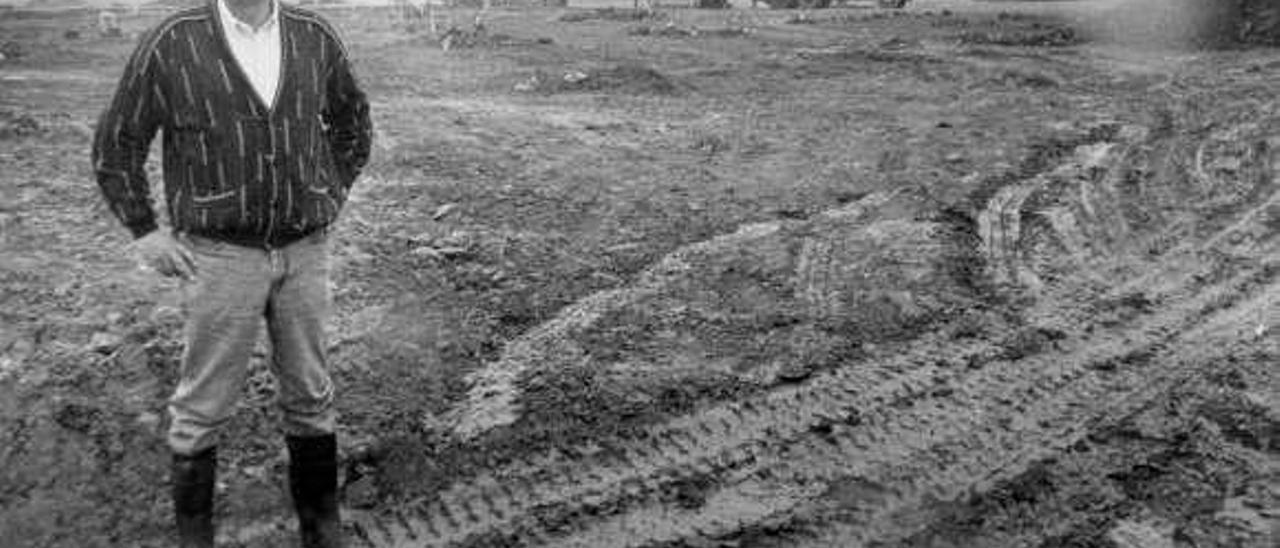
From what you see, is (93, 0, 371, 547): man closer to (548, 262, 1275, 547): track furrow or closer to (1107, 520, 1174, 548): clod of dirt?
(548, 262, 1275, 547): track furrow

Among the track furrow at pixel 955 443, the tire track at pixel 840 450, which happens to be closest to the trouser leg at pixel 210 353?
the tire track at pixel 840 450

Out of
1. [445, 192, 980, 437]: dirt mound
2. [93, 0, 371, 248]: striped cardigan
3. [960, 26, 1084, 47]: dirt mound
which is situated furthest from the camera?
[960, 26, 1084, 47]: dirt mound

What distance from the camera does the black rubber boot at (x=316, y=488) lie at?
10.4 ft

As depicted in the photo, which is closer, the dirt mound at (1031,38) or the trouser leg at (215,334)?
the trouser leg at (215,334)

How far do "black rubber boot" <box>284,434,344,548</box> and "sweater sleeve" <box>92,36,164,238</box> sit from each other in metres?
0.83

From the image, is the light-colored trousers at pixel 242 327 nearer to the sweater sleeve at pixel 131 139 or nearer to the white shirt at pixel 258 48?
the sweater sleeve at pixel 131 139

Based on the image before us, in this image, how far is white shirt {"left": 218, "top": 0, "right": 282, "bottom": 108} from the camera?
8.68ft

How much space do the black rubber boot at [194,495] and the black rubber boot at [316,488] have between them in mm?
273

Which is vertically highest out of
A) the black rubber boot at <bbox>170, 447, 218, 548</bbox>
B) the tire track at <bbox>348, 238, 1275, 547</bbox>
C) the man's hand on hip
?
the man's hand on hip

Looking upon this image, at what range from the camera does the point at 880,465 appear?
3822mm

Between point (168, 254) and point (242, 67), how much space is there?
0.57 meters

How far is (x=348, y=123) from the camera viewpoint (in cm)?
323

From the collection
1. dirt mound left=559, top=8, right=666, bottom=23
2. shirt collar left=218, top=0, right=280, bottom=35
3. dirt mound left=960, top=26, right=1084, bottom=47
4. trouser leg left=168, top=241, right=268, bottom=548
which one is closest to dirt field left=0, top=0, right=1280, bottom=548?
trouser leg left=168, top=241, right=268, bottom=548

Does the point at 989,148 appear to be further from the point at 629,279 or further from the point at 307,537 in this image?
the point at 307,537
